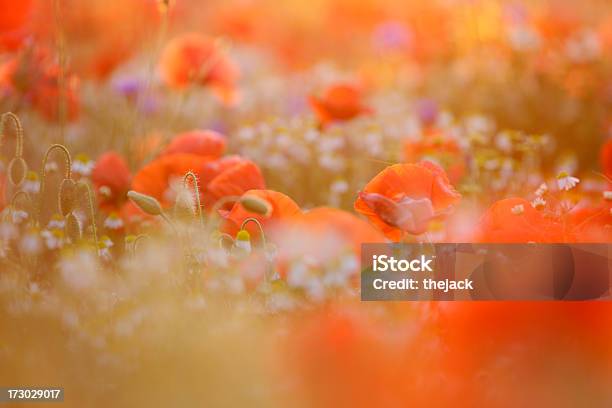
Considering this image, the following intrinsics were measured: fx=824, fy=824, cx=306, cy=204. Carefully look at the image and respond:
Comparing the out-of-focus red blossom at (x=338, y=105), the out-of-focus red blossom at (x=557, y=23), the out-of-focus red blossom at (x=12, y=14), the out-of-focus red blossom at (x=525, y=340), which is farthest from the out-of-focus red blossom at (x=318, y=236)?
the out-of-focus red blossom at (x=557, y=23)

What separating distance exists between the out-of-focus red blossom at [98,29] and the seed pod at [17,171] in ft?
1.72

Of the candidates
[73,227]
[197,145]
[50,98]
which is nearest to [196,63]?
[50,98]

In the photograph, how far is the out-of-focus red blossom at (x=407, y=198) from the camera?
0.83m

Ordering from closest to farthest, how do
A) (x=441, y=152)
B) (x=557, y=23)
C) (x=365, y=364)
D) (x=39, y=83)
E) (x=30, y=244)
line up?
(x=365, y=364)
(x=30, y=244)
(x=441, y=152)
(x=39, y=83)
(x=557, y=23)

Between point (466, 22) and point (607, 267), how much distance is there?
1585 mm

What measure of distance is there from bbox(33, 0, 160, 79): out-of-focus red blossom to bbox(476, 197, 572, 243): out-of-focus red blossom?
0.91m

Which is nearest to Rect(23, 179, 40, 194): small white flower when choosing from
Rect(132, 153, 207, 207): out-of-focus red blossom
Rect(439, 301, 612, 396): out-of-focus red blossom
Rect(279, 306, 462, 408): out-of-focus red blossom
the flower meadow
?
the flower meadow

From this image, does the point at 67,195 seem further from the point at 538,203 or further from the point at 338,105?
the point at 338,105

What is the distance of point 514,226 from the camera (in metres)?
0.86

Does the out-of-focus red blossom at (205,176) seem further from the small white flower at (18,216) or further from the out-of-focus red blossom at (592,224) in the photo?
the out-of-focus red blossom at (592,224)

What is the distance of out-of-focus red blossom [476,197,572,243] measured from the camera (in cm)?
86
